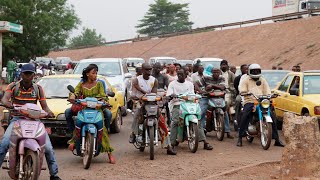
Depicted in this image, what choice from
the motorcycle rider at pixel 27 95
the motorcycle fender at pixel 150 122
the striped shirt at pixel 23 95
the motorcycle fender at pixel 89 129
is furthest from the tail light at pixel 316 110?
the striped shirt at pixel 23 95

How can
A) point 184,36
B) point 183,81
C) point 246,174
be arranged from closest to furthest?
point 246,174 < point 183,81 < point 184,36

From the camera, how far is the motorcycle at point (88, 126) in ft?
28.8

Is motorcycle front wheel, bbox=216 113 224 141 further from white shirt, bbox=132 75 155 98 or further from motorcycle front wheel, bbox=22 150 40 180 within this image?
motorcycle front wheel, bbox=22 150 40 180

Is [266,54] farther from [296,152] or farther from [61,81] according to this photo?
[296,152]

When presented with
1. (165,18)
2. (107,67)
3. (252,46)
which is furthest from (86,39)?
(107,67)

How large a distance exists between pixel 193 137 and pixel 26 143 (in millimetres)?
4328

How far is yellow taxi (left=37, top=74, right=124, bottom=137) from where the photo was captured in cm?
1087

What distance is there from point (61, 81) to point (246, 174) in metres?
5.76

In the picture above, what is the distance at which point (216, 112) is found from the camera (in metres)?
12.2

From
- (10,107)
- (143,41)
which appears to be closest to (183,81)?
(10,107)

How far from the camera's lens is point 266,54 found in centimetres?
4828

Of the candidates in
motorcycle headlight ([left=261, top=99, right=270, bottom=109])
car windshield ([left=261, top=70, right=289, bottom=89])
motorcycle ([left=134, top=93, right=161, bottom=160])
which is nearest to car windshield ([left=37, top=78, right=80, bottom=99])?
motorcycle ([left=134, top=93, right=161, bottom=160])

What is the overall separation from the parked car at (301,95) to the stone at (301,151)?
4.03 metres

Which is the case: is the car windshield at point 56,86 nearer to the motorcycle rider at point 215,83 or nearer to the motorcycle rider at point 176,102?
the motorcycle rider at point 176,102
